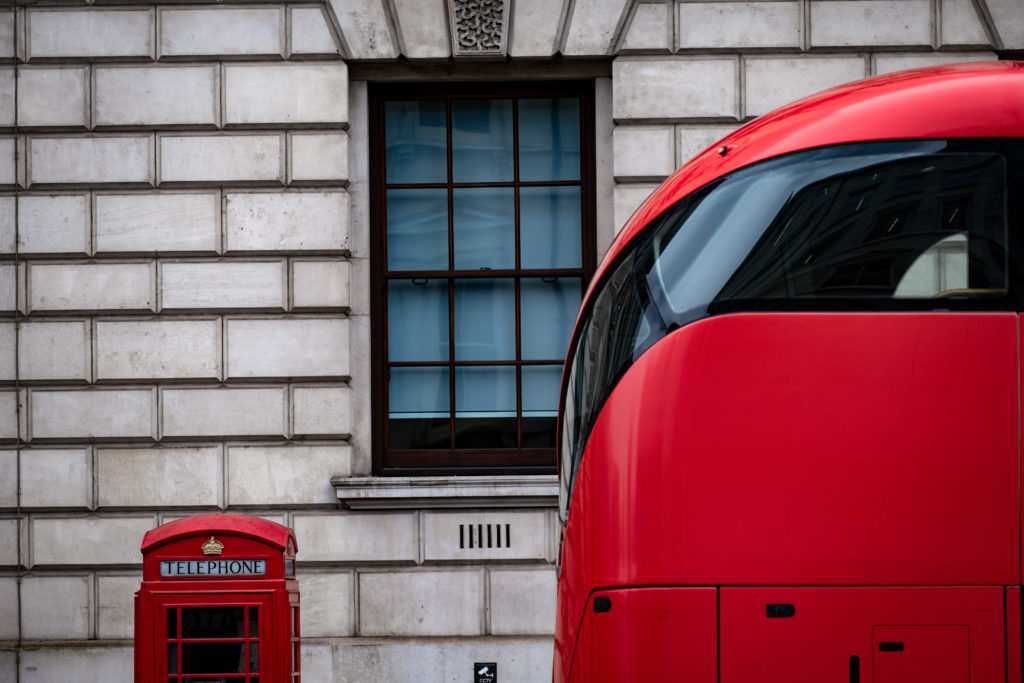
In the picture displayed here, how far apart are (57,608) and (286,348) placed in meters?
2.69

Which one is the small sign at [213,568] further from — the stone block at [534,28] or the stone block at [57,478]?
the stone block at [534,28]

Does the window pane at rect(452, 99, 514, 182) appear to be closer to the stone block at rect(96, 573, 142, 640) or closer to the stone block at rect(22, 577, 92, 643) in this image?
the stone block at rect(96, 573, 142, 640)

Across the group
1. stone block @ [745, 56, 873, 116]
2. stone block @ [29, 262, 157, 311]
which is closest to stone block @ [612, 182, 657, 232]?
stone block @ [745, 56, 873, 116]

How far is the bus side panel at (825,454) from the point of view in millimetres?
4102

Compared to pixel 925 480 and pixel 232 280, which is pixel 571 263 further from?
pixel 925 480

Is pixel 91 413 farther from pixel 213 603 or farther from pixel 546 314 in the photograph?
pixel 213 603

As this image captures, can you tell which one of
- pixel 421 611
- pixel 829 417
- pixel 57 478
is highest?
pixel 829 417

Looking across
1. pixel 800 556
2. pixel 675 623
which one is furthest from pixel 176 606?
pixel 800 556

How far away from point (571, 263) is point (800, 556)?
17.0 ft

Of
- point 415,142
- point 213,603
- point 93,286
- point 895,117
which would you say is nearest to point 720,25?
point 415,142

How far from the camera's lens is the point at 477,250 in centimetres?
913

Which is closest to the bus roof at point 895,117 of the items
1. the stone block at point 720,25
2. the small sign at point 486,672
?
the stone block at point 720,25

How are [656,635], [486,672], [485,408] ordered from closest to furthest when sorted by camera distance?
1. [656,635]
2. [486,672]
3. [485,408]

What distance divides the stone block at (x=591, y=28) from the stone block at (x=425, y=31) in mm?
952
